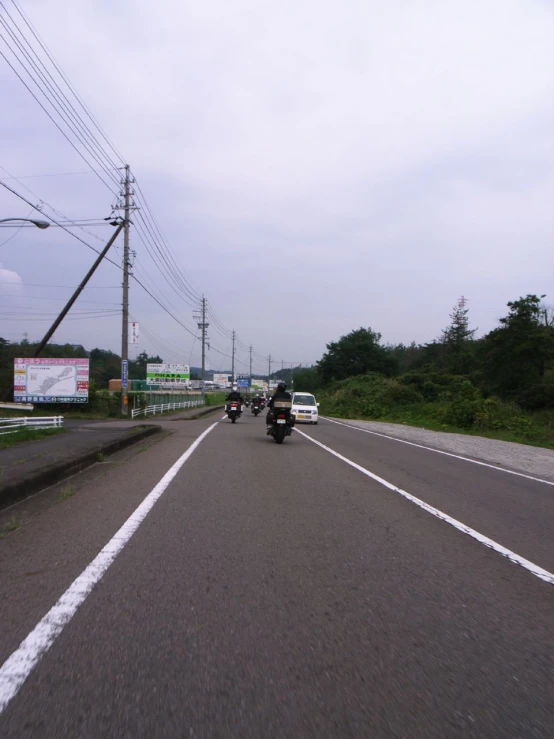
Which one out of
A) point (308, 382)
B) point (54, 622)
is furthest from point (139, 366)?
point (54, 622)

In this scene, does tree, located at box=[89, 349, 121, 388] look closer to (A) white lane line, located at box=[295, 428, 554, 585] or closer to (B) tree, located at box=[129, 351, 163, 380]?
(B) tree, located at box=[129, 351, 163, 380]

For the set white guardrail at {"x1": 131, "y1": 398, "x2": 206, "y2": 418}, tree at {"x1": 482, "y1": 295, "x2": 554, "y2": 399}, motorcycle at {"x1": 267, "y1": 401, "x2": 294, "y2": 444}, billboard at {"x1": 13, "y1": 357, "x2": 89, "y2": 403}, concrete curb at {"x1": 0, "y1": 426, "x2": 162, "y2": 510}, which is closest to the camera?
concrete curb at {"x1": 0, "y1": 426, "x2": 162, "y2": 510}

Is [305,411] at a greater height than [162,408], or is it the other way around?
[305,411]

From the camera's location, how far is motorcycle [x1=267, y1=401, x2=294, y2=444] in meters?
19.1

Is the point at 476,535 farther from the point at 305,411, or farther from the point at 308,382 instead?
the point at 308,382

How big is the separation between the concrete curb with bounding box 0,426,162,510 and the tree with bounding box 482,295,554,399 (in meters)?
33.9

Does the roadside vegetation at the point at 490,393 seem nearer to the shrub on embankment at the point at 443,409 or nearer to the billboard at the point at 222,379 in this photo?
the shrub on embankment at the point at 443,409

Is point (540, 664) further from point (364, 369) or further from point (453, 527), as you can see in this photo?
point (364, 369)

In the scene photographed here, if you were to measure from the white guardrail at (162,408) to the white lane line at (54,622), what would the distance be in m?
32.3

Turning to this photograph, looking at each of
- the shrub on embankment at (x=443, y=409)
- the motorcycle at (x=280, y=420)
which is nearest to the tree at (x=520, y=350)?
the shrub on embankment at (x=443, y=409)

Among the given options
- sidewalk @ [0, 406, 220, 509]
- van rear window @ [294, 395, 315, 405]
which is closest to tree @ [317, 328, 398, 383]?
van rear window @ [294, 395, 315, 405]

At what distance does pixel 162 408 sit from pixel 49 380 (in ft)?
37.4

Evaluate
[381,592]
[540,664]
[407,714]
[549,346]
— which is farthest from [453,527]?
[549,346]

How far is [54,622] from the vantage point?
4289 millimetres
